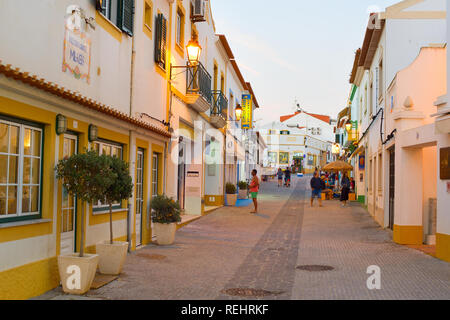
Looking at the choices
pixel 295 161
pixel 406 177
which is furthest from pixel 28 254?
pixel 295 161

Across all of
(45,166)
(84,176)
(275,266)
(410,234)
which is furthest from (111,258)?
(410,234)

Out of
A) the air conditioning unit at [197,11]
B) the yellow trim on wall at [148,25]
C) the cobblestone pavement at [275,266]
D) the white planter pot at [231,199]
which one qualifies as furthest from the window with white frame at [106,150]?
the white planter pot at [231,199]

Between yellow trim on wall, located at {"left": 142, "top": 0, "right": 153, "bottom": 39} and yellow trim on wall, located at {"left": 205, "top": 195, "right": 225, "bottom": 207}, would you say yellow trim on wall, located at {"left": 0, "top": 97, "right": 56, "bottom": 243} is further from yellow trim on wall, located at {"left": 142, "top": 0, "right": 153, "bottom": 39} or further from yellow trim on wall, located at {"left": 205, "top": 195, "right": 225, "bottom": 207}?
yellow trim on wall, located at {"left": 205, "top": 195, "right": 225, "bottom": 207}

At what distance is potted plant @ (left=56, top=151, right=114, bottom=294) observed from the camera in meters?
6.80

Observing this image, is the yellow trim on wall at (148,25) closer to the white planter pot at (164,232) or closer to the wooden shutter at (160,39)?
the wooden shutter at (160,39)

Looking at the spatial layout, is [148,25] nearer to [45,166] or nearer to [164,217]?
[164,217]

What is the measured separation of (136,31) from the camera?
10.8 metres

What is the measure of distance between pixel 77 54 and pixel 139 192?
416 centimetres

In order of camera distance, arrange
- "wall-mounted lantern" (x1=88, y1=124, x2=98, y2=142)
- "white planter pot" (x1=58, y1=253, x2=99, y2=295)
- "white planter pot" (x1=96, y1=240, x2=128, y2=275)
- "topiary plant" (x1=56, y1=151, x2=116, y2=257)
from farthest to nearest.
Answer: "wall-mounted lantern" (x1=88, y1=124, x2=98, y2=142) < "white planter pot" (x1=96, y1=240, x2=128, y2=275) < "topiary plant" (x1=56, y1=151, x2=116, y2=257) < "white planter pot" (x1=58, y1=253, x2=99, y2=295)

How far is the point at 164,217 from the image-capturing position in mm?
11492

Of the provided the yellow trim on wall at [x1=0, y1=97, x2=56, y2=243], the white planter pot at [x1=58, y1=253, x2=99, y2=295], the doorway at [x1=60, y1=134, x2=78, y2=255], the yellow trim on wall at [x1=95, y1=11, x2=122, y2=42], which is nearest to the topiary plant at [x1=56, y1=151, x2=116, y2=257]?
the yellow trim on wall at [x1=0, y1=97, x2=56, y2=243]

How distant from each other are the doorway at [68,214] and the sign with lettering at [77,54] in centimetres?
108

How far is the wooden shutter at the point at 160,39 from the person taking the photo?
39.9 feet

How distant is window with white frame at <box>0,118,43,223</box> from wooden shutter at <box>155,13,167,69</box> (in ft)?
18.8
